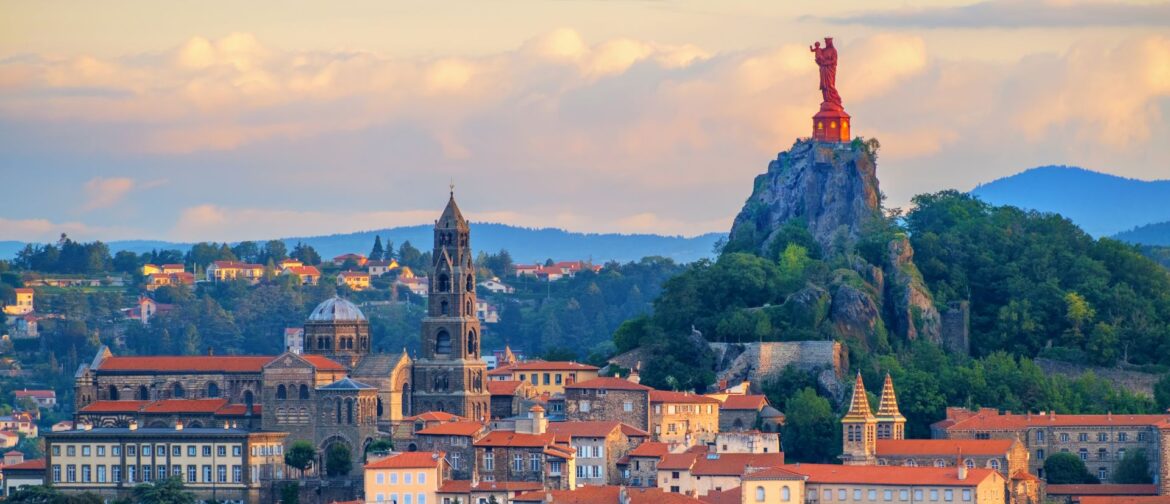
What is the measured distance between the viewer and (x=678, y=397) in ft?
306

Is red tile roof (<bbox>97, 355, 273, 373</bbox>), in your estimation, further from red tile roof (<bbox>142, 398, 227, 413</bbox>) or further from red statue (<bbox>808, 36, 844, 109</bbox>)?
red statue (<bbox>808, 36, 844, 109</bbox>)

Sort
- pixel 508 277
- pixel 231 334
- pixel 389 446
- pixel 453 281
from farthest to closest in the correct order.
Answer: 1. pixel 508 277
2. pixel 231 334
3. pixel 453 281
4. pixel 389 446

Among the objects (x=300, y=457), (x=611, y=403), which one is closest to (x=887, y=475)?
(x=611, y=403)

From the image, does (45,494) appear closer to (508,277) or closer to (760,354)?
(760,354)

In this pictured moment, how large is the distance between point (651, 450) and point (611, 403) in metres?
5.44

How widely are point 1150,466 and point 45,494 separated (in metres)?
37.1

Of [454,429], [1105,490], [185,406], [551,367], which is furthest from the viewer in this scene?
[551,367]

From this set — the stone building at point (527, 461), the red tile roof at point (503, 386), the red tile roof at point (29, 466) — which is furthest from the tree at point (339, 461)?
the red tile roof at point (29, 466)

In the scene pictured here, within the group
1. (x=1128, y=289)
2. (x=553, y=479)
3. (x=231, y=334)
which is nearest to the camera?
(x=553, y=479)

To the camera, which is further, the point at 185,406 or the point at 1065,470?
the point at 185,406

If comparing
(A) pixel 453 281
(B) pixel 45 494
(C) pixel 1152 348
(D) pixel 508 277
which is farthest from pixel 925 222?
(D) pixel 508 277

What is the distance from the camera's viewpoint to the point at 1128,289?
4218 inches

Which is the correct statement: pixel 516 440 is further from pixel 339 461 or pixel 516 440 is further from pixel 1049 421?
pixel 1049 421

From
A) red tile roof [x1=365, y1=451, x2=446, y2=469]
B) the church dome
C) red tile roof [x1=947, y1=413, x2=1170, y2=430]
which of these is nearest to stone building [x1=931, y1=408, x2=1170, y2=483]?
red tile roof [x1=947, y1=413, x2=1170, y2=430]
